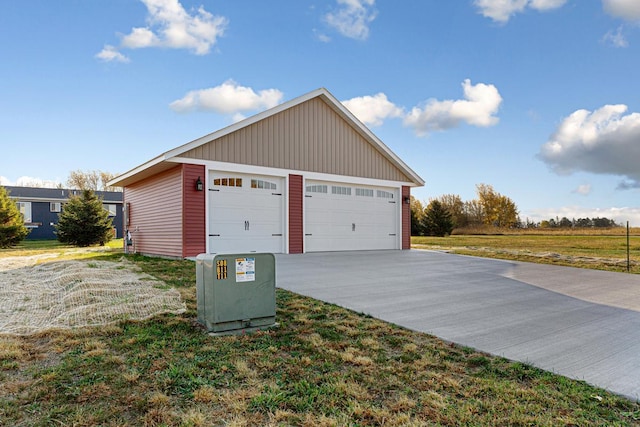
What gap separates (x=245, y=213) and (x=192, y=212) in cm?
156

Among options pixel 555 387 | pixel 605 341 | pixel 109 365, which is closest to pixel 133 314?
pixel 109 365

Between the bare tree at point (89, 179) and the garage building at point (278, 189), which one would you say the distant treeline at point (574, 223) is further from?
the bare tree at point (89, 179)

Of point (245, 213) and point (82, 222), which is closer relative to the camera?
point (245, 213)

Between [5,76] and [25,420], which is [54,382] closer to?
[25,420]

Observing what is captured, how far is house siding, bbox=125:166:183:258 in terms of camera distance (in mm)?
10523

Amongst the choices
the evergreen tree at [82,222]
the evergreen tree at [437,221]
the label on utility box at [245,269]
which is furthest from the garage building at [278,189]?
the evergreen tree at [437,221]

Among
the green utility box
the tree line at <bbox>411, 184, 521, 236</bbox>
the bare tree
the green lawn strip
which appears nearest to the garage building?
the green lawn strip

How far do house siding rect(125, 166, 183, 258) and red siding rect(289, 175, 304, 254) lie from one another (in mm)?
3280

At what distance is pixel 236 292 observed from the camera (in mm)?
3617

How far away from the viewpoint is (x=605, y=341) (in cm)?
338

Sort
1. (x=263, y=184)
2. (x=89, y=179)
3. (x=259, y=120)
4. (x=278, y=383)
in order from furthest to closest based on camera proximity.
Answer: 1. (x=89, y=179)
2. (x=263, y=184)
3. (x=259, y=120)
4. (x=278, y=383)

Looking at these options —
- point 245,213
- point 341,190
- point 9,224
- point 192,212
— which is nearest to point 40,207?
point 9,224

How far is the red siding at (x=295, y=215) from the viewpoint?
38.9ft

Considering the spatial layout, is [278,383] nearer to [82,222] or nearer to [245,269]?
[245,269]
